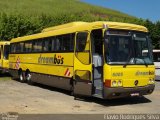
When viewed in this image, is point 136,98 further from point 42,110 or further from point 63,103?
point 42,110

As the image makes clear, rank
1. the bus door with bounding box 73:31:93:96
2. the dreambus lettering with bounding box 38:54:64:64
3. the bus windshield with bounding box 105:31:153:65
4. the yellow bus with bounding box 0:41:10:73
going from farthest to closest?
the yellow bus with bounding box 0:41:10:73, the dreambus lettering with bounding box 38:54:64:64, the bus door with bounding box 73:31:93:96, the bus windshield with bounding box 105:31:153:65

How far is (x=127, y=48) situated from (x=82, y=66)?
82.2 inches

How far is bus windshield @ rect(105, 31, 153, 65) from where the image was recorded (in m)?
14.1

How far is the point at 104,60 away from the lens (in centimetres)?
1395

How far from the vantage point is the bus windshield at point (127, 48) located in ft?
46.2

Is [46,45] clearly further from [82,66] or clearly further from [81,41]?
[82,66]

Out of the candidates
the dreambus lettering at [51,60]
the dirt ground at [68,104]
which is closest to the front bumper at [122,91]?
the dirt ground at [68,104]

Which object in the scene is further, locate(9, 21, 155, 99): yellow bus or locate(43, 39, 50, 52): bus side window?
locate(43, 39, 50, 52): bus side window

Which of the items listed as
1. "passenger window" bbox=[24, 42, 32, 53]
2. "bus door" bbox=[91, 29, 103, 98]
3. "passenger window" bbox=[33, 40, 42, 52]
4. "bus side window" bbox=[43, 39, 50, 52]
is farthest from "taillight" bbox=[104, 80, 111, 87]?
"passenger window" bbox=[24, 42, 32, 53]

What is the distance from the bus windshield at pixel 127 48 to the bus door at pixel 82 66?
125 centimetres

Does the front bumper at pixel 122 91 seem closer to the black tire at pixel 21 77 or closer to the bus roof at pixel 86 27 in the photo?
the bus roof at pixel 86 27

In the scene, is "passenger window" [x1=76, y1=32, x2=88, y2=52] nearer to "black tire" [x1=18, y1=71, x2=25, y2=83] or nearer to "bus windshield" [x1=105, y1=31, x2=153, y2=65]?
"bus windshield" [x1=105, y1=31, x2=153, y2=65]

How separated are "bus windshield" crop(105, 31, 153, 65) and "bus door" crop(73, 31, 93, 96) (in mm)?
1250

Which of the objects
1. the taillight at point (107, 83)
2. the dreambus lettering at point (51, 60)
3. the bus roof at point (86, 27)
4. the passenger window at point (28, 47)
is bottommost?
the taillight at point (107, 83)
